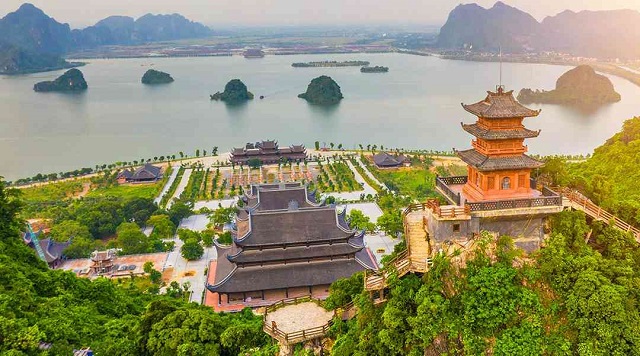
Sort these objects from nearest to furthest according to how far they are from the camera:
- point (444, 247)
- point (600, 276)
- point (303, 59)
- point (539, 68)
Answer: point (600, 276)
point (444, 247)
point (539, 68)
point (303, 59)

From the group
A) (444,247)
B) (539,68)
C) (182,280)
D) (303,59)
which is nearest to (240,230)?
(182,280)

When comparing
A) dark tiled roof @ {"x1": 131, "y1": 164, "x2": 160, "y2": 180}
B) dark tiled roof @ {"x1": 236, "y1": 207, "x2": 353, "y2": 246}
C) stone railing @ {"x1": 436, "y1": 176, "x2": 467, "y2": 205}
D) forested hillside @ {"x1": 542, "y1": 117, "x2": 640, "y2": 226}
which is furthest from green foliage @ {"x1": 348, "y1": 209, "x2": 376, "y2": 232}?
dark tiled roof @ {"x1": 131, "y1": 164, "x2": 160, "y2": 180}

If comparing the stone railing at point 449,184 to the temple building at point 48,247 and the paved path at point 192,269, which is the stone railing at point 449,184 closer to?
the paved path at point 192,269

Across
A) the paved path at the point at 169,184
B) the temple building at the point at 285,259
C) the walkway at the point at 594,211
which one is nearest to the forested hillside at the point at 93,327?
the temple building at the point at 285,259

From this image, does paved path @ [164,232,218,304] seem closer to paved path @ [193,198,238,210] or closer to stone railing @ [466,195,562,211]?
paved path @ [193,198,238,210]

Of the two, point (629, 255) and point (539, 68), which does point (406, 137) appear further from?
point (539, 68)

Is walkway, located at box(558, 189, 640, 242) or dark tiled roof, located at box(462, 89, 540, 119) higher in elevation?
dark tiled roof, located at box(462, 89, 540, 119)
